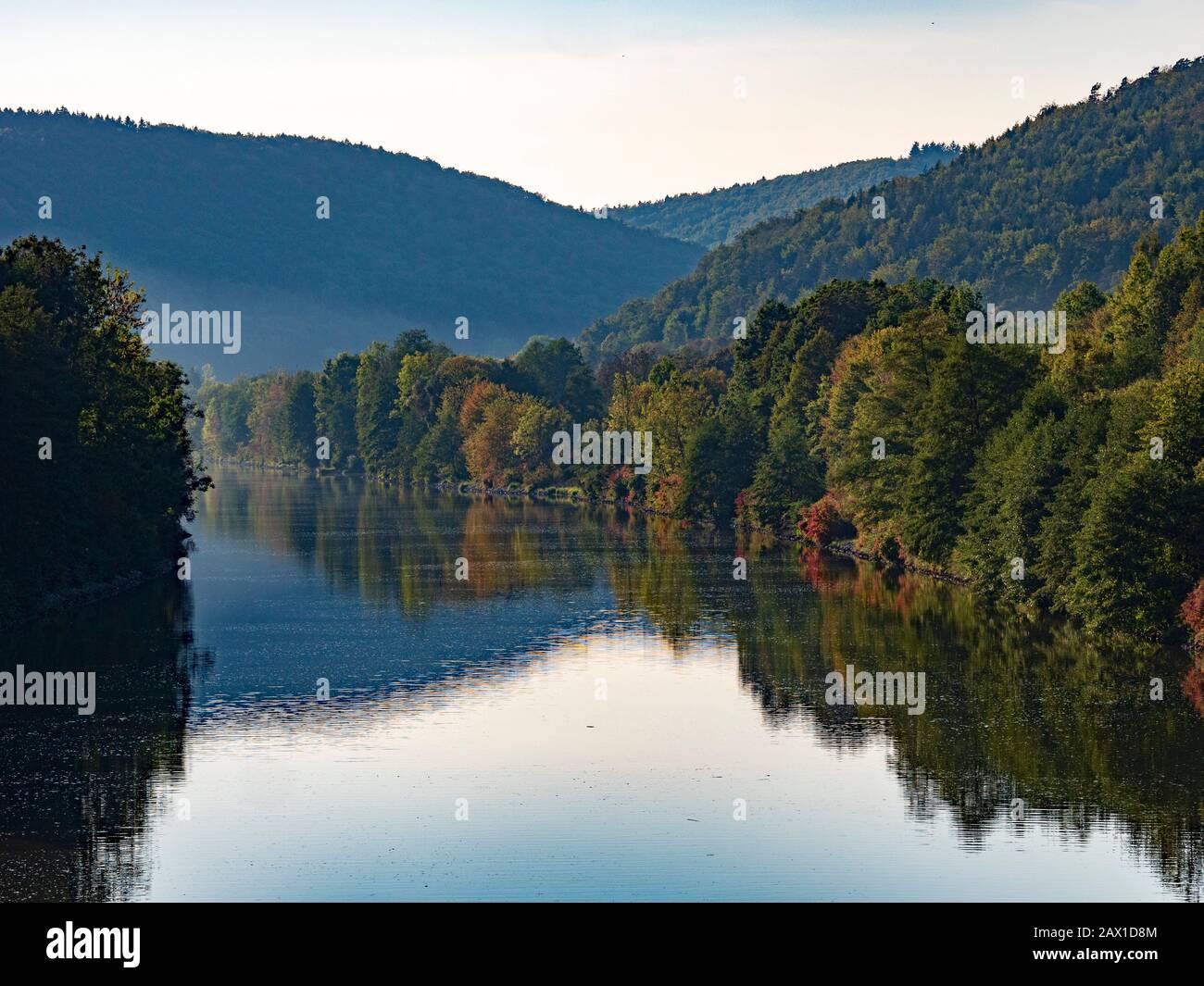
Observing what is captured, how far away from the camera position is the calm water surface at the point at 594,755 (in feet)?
128

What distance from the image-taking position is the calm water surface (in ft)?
128

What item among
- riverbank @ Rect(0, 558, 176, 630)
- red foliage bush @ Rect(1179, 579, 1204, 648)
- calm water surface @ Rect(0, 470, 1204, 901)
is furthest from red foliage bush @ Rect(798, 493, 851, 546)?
red foliage bush @ Rect(1179, 579, 1204, 648)

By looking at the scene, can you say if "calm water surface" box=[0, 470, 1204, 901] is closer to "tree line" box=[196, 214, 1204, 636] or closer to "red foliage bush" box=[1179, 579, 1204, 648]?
"red foliage bush" box=[1179, 579, 1204, 648]

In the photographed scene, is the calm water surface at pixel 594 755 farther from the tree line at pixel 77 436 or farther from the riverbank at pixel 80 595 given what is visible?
the tree line at pixel 77 436

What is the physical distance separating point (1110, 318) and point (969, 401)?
53730 mm

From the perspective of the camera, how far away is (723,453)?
143 meters

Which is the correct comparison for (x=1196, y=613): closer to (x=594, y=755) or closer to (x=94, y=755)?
(x=594, y=755)

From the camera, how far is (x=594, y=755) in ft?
170

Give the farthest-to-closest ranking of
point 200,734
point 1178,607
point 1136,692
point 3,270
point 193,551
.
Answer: point 193,551, point 3,270, point 1178,607, point 1136,692, point 200,734

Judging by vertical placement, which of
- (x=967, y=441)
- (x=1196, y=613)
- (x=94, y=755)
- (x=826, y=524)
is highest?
(x=967, y=441)

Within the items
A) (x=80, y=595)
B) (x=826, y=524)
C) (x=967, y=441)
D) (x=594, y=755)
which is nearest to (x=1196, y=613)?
(x=594, y=755)
